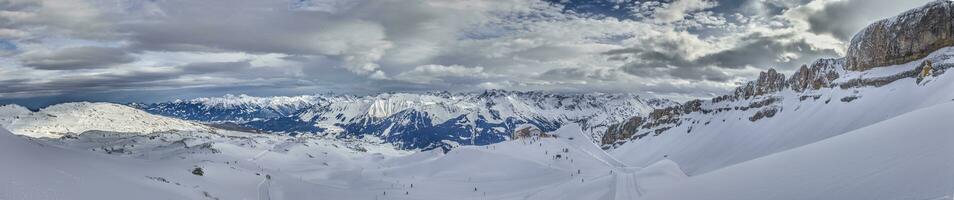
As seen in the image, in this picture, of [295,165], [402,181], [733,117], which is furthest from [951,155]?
[733,117]

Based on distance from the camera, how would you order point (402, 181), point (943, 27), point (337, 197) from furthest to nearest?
point (943, 27) → point (402, 181) → point (337, 197)

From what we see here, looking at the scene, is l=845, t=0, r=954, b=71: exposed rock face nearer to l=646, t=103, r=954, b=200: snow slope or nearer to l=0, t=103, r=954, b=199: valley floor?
l=0, t=103, r=954, b=199: valley floor

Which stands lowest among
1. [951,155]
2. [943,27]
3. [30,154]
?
[30,154]

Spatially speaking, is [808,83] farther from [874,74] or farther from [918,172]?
[918,172]

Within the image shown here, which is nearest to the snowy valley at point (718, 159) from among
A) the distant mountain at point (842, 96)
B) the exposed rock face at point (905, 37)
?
the exposed rock face at point (905, 37)

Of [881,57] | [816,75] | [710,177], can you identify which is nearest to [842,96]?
[881,57]

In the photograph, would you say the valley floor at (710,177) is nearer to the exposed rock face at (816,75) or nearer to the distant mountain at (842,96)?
the distant mountain at (842,96)
